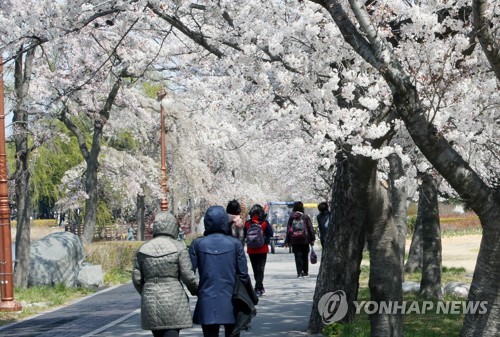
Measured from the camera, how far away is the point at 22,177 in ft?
66.2

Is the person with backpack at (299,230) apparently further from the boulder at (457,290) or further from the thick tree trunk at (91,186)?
the thick tree trunk at (91,186)

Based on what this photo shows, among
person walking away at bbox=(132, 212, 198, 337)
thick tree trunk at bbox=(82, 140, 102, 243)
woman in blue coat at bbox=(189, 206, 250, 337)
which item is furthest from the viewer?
thick tree trunk at bbox=(82, 140, 102, 243)

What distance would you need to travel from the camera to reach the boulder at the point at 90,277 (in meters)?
22.2

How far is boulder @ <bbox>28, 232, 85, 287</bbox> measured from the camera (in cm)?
2122

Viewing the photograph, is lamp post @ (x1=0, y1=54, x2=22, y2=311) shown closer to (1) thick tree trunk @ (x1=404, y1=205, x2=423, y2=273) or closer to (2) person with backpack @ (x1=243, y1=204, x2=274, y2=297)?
(2) person with backpack @ (x1=243, y1=204, x2=274, y2=297)

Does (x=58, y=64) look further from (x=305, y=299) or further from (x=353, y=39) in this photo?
(x=353, y=39)

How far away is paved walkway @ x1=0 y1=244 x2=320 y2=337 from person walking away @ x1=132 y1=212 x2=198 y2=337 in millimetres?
4084

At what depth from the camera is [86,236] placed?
26.2m

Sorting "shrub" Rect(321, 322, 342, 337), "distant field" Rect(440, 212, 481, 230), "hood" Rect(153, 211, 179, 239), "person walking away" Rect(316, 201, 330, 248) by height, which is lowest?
"shrub" Rect(321, 322, 342, 337)

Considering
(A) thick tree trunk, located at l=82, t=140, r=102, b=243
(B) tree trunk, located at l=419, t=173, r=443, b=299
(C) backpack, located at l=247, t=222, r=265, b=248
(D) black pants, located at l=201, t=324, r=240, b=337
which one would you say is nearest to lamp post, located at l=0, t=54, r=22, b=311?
(C) backpack, located at l=247, t=222, r=265, b=248

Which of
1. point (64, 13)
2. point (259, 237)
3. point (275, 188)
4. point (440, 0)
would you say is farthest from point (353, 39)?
point (275, 188)

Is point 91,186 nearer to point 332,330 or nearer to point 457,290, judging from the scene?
point 457,290

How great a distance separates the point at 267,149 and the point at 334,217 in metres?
31.9

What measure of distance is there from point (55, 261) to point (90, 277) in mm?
1115
